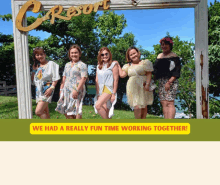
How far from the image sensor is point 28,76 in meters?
3.47

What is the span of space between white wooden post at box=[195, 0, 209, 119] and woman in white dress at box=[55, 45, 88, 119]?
2036 mm

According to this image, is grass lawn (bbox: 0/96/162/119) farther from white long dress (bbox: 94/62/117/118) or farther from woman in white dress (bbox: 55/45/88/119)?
white long dress (bbox: 94/62/117/118)

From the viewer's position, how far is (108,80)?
342 centimetres

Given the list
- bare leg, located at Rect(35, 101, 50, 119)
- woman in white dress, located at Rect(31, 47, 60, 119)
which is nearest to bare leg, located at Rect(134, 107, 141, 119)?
woman in white dress, located at Rect(31, 47, 60, 119)

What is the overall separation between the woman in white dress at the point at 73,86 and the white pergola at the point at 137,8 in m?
0.63

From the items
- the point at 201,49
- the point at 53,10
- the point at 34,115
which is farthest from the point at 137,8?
the point at 34,115

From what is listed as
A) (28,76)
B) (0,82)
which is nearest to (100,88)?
(28,76)

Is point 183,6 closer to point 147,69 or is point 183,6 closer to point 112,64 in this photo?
point 147,69

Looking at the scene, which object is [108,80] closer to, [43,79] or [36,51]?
[43,79]

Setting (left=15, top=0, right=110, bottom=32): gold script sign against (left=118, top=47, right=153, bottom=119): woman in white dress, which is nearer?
(left=15, top=0, right=110, bottom=32): gold script sign

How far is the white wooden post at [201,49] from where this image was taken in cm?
330

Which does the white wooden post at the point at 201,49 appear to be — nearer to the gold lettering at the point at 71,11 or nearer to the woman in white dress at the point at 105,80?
the woman in white dress at the point at 105,80

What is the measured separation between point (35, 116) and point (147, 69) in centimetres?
238

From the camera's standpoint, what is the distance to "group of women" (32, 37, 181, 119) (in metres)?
3.43
